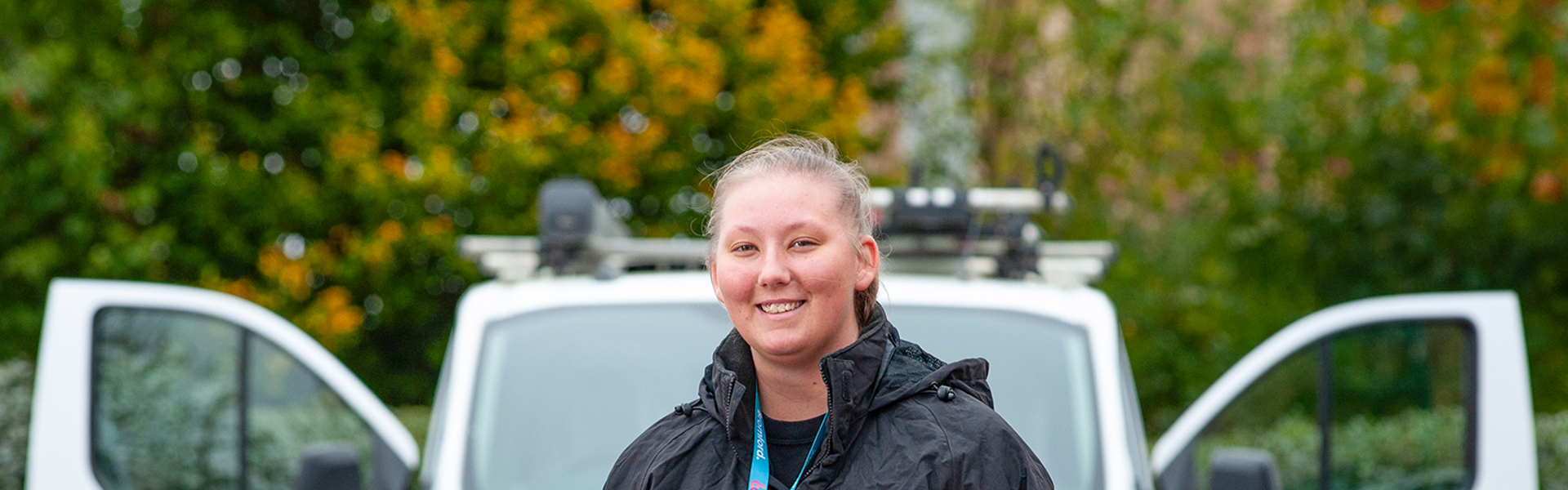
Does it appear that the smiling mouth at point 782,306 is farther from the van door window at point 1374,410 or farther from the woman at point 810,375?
the van door window at point 1374,410

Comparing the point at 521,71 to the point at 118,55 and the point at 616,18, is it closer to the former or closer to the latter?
the point at 616,18

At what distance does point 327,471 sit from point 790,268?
1880 mm

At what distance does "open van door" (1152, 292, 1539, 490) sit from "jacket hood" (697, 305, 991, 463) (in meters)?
1.47

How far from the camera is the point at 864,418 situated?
1887 mm

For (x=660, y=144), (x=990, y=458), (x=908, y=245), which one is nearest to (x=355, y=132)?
(x=660, y=144)

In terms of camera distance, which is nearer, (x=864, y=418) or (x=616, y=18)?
(x=864, y=418)

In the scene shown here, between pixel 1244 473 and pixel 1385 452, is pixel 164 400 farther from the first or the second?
pixel 1385 452

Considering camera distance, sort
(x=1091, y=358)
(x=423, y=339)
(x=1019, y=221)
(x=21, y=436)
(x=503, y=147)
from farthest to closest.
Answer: (x=423, y=339)
(x=503, y=147)
(x=21, y=436)
(x=1019, y=221)
(x=1091, y=358)

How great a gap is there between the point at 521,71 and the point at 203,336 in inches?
183

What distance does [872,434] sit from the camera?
6.15 feet

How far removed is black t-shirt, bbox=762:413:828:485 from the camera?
1.93 meters

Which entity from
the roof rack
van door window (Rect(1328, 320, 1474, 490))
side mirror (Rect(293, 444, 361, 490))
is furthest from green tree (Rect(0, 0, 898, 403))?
side mirror (Rect(293, 444, 361, 490))

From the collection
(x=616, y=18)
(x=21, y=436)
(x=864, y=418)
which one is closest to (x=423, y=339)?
(x=616, y=18)

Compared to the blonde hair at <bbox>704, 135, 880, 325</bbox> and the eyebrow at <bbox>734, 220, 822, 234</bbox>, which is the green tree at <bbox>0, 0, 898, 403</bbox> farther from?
the eyebrow at <bbox>734, 220, 822, 234</bbox>
